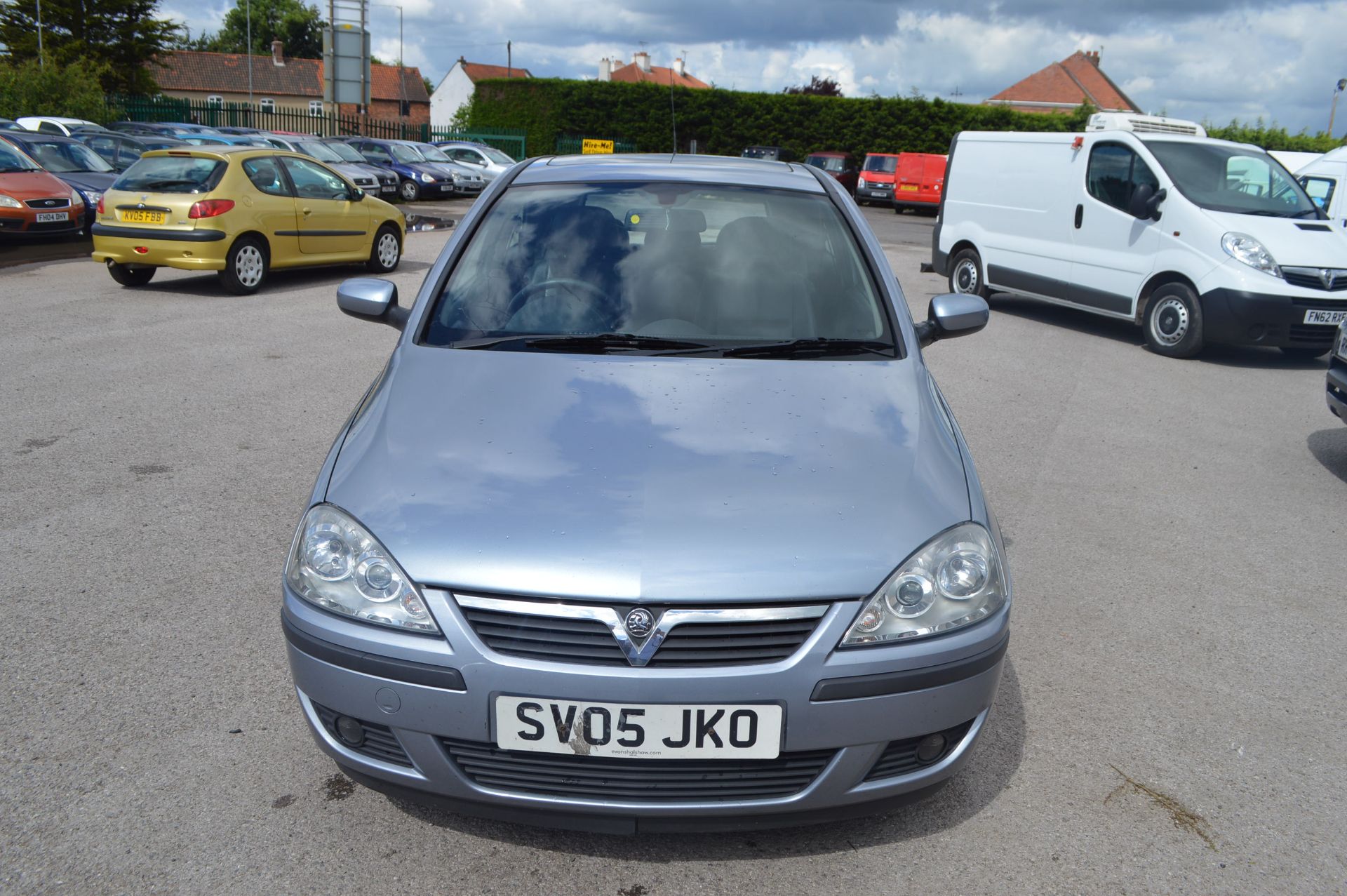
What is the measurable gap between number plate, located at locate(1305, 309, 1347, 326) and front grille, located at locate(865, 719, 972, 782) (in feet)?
28.8

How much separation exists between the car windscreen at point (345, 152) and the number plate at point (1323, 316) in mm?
19825

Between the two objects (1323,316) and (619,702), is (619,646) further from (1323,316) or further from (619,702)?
(1323,316)

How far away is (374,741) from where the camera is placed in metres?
2.43

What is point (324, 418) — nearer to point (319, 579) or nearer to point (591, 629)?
point (319, 579)

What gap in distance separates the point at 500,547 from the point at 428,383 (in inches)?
33.6

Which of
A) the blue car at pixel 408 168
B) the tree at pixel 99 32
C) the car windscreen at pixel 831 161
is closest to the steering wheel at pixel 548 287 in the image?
the blue car at pixel 408 168

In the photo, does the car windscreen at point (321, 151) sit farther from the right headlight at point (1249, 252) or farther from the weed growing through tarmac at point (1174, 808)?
the weed growing through tarmac at point (1174, 808)

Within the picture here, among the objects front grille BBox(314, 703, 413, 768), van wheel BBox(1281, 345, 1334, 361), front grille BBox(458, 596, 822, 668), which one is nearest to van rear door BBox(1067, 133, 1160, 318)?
van wheel BBox(1281, 345, 1334, 361)

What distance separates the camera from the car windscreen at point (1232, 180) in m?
10.2

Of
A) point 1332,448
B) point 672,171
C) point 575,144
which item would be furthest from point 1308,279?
point 575,144

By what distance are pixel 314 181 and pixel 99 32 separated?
3330 cm

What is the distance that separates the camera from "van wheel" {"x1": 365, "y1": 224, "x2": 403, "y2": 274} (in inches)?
529

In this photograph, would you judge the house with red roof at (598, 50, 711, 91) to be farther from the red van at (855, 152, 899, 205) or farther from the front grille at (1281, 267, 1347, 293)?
the front grille at (1281, 267, 1347, 293)

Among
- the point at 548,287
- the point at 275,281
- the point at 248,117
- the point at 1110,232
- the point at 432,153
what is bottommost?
the point at 275,281
